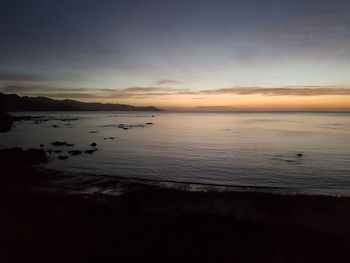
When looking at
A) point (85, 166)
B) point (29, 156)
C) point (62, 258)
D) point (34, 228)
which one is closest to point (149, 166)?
point (85, 166)

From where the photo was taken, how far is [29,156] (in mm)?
41281

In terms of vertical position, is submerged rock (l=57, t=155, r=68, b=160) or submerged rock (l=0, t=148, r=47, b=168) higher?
submerged rock (l=0, t=148, r=47, b=168)

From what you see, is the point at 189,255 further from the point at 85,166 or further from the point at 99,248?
the point at 85,166

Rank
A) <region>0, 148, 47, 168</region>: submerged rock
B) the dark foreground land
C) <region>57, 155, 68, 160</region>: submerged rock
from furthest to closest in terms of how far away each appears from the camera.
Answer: <region>57, 155, 68, 160</region>: submerged rock → <region>0, 148, 47, 168</region>: submerged rock → the dark foreground land

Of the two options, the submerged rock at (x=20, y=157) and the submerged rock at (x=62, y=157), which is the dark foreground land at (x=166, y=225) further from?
the submerged rock at (x=62, y=157)

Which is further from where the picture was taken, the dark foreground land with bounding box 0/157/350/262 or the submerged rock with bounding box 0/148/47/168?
the submerged rock with bounding box 0/148/47/168

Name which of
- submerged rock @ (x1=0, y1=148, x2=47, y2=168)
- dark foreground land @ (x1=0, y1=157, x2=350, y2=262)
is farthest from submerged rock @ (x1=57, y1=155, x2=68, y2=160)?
dark foreground land @ (x1=0, y1=157, x2=350, y2=262)

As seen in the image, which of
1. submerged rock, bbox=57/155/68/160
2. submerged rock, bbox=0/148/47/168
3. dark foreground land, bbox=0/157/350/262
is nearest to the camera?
dark foreground land, bbox=0/157/350/262

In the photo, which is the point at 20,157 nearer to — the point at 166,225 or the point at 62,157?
the point at 62,157

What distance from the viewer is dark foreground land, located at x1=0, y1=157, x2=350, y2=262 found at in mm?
13219

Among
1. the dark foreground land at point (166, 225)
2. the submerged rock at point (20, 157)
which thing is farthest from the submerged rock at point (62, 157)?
the dark foreground land at point (166, 225)

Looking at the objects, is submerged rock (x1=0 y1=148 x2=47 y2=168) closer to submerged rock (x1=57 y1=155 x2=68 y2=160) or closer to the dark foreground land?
submerged rock (x1=57 y1=155 x2=68 y2=160)

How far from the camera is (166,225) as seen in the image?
17688 millimetres

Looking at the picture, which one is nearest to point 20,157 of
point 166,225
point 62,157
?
point 62,157
